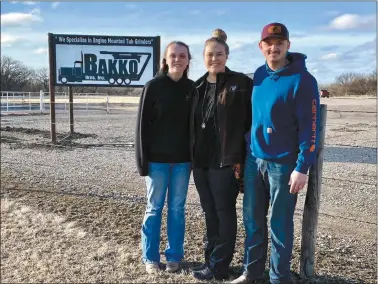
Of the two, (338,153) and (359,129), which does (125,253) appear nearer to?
(338,153)

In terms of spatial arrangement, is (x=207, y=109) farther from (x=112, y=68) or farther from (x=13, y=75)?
(x=13, y=75)

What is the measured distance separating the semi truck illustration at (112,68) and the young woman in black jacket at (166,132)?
7.65 meters

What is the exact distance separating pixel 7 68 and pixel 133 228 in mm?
55187

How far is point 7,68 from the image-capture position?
54.2m

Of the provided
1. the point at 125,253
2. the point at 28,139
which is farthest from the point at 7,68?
the point at 125,253

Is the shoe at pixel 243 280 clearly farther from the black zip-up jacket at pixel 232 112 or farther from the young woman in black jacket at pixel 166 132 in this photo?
the black zip-up jacket at pixel 232 112

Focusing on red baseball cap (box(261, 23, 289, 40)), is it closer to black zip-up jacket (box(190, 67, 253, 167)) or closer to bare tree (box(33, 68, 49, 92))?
black zip-up jacket (box(190, 67, 253, 167))

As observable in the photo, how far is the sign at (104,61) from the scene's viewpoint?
1087cm

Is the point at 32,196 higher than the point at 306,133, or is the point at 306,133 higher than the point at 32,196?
the point at 306,133

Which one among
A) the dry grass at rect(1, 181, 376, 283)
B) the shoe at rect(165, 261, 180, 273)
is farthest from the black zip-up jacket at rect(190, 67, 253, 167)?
the dry grass at rect(1, 181, 376, 283)

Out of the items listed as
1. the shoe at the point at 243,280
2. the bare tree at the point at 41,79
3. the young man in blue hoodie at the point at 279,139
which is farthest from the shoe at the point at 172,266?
the bare tree at the point at 41,79

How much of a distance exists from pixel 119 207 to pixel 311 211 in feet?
9.33

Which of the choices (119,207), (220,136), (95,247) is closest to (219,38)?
(220,136)

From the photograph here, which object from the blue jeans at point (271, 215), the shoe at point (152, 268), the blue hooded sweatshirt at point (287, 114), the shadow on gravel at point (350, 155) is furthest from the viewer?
the shadow on gravel at point (350, 155)
